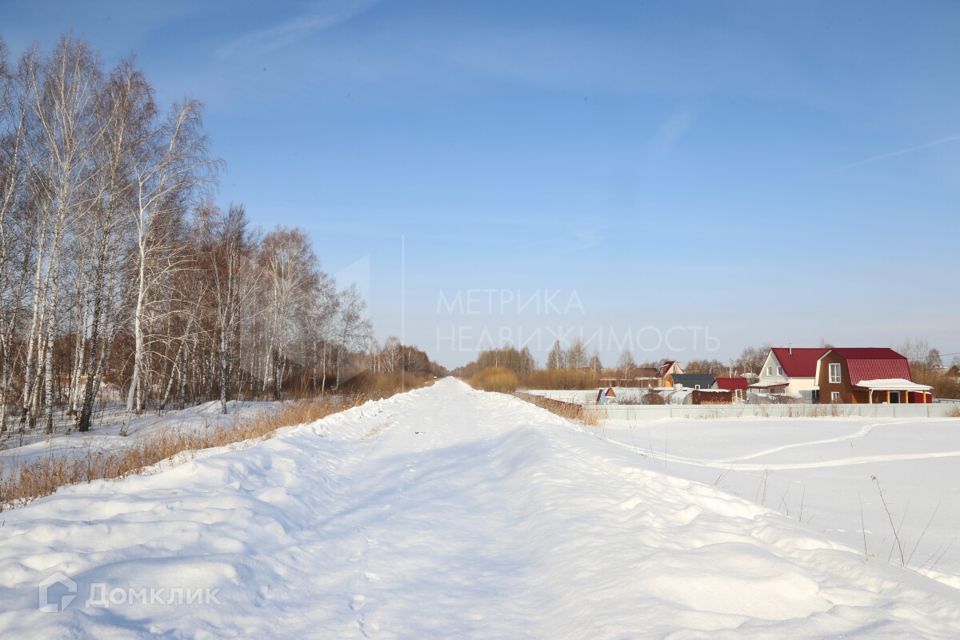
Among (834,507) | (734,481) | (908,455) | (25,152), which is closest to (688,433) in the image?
(908,455)

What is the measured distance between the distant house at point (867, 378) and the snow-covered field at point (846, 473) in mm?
18914

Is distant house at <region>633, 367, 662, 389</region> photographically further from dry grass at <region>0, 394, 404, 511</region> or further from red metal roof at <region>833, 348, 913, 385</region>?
dry grass at <region>0, 394, 404, 511</region>

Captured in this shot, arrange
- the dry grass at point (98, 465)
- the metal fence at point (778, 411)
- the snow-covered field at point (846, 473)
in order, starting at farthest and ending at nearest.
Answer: the metal fence at point (778, 411)
the snow-covered field at point (846, 473)
the dry grass at point (98, 465)

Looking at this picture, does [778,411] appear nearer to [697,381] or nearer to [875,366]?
[875,366]

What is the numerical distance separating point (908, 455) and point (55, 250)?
2442 centimetres

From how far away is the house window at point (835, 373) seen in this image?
43.9m

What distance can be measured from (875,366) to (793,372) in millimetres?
7771

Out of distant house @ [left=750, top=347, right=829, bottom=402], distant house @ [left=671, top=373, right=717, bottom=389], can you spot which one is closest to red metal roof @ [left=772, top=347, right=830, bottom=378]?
distant house @ [left=750, top=347, right=829, bottom=402]

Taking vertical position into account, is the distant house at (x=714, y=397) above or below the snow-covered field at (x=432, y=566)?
below

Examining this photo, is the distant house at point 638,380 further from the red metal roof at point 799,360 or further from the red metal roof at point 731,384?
the red metal roof at point 799,360

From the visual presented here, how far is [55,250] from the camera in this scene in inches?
551

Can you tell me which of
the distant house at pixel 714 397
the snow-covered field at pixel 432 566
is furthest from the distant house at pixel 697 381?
the snow-covered field at pixel 432 566

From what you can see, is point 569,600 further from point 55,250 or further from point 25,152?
Answer: point 25,152

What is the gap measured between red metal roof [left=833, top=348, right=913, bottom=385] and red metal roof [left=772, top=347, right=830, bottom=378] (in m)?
6.29
